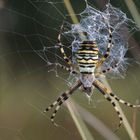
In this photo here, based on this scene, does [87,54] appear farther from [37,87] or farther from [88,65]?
[37,87]

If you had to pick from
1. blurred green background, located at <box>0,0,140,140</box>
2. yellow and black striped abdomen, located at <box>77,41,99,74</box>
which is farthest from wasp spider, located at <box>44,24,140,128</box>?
blurred green background, located at <box>0,0,140,140</box>

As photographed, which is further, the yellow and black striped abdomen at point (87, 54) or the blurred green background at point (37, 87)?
the blurred green background at point (37, 87)

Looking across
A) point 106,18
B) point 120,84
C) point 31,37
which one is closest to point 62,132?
point 120,84

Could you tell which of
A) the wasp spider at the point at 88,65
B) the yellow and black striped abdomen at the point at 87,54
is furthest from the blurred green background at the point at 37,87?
the yellow and black striped abdomen at the point at 87,54

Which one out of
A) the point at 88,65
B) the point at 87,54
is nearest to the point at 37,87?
the point at 88,65

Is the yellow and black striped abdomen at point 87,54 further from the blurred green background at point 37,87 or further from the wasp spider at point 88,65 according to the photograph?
the blurred green background at point 37,87

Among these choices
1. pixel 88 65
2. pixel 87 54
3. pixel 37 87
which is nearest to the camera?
pixel 87 54

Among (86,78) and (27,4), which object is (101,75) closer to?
(86,78)
